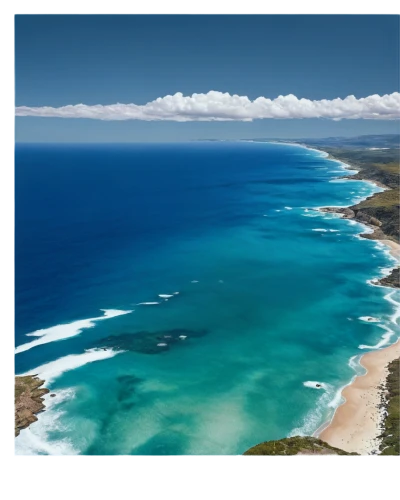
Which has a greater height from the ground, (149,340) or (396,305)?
(396,305)

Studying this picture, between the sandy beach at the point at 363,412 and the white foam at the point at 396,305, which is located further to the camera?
the white foam at the point at 396,305

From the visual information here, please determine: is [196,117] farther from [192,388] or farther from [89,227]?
[89,227]

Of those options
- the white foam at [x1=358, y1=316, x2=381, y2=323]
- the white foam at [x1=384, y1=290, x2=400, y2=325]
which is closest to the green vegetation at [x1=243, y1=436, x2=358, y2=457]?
the white foam at [x1=358, y1=316, x2=381, y2=323]

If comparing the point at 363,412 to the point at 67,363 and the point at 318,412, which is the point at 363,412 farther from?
the point at 67,363

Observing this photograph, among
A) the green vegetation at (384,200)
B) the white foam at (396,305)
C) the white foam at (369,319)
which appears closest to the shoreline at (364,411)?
the white foam at (369,319)

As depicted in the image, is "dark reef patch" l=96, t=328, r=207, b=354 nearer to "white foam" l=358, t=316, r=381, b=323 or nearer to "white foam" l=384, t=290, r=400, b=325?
"white foam" l=358, t=316, r=381, b=323

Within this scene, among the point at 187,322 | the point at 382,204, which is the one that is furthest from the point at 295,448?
the point at 382,204

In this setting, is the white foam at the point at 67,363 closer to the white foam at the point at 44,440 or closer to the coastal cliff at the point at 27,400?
the coastal cliff at the point at 27,400
